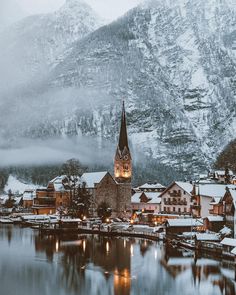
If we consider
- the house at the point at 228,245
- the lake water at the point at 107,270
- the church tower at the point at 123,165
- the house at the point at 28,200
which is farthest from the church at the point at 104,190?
the house at the point at 228,245

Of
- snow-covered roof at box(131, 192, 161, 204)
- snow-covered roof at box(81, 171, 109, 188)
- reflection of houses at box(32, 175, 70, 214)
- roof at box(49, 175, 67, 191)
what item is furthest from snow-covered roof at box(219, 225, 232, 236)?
roof at box(49, 175, 67, 191)

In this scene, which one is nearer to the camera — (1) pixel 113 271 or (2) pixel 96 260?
(1) pixel 113 271

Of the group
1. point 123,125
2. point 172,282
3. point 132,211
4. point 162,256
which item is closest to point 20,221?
point 132,211

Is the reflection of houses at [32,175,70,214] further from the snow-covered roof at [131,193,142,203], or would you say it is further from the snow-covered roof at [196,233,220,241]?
the snow-covered roof at [196,233,220,241]

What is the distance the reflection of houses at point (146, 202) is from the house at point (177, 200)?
23.9 ft

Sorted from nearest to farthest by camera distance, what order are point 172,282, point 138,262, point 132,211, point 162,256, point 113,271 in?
1. point 172,282
2. point 113,271
3. point 138,262
4. point 162,256
5. point 132,211

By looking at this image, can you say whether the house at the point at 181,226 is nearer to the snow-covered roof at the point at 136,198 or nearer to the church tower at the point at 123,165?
the snow-covered roof at the point at 136,198

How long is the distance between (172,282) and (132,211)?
262ft

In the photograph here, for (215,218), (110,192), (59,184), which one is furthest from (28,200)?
(215,218)

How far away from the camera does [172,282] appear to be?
50312 mm

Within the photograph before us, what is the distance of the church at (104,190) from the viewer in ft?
415

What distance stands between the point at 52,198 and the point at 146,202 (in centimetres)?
2797

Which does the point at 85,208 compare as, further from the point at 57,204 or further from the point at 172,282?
the point at 172,282

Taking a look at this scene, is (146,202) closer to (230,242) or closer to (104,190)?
(104,190)
